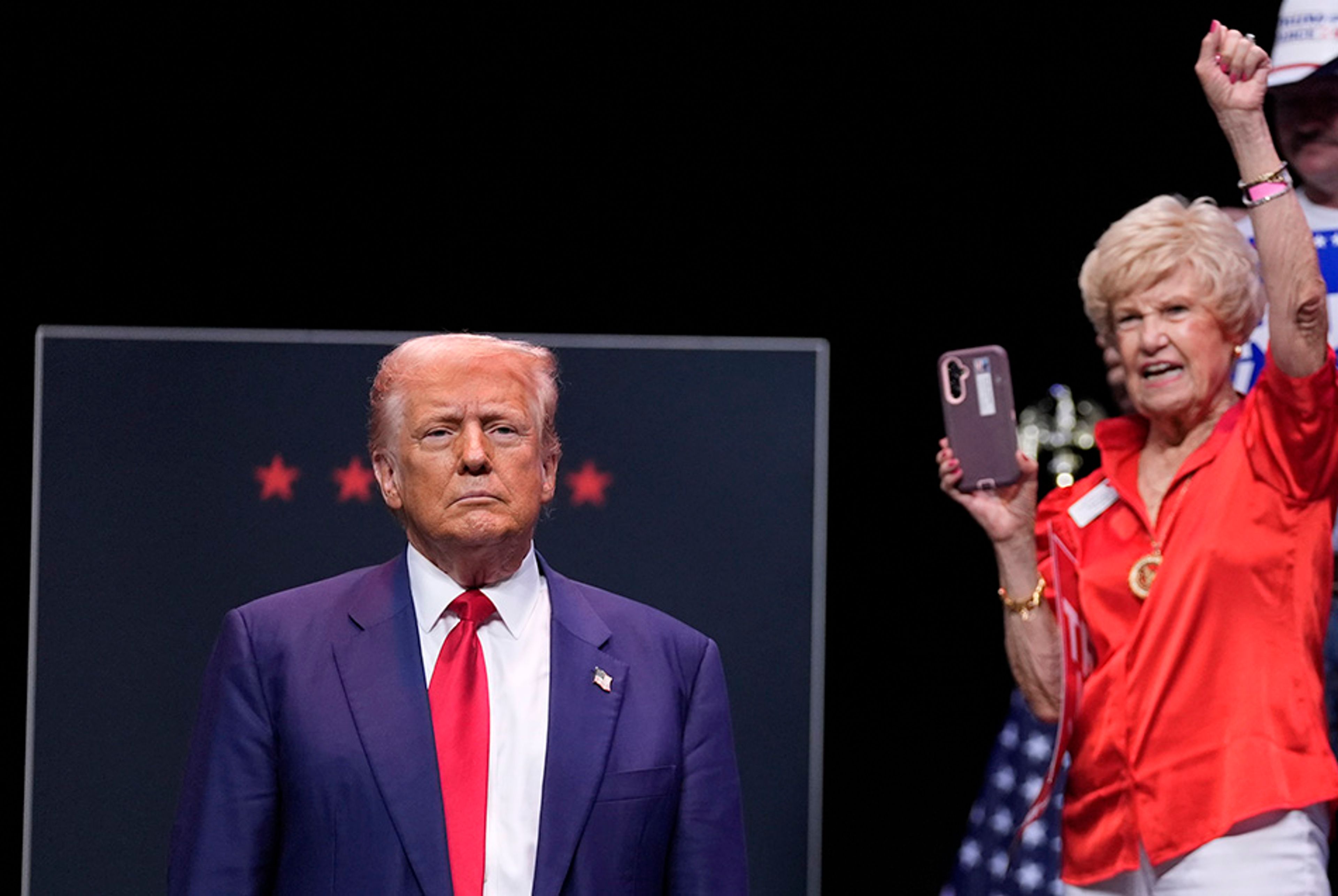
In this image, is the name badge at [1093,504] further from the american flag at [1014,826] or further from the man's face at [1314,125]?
the man's face at [1314,125]

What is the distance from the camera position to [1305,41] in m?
2.59

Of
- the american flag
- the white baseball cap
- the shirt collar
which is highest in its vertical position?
the white baseball cap

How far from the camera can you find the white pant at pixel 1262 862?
211 cm

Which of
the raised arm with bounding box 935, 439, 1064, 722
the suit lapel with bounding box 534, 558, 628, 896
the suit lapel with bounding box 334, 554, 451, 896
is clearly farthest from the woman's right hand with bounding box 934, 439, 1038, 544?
the suit lapel with bounding box 334, 554, 451, 896

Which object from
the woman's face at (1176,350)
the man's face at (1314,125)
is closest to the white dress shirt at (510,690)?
the woman's face at (1176,350)

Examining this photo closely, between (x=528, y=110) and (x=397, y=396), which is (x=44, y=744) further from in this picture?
(x=528, y=110)

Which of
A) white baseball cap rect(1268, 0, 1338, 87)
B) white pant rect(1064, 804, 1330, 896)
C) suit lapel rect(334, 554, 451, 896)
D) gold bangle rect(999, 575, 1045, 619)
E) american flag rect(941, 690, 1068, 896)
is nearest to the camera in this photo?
suit lapel rect(334, 554, 451, 896)

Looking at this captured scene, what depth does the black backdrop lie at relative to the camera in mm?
3674

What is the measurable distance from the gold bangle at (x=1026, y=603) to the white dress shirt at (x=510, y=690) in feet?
2.31

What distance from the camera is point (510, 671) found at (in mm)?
2164

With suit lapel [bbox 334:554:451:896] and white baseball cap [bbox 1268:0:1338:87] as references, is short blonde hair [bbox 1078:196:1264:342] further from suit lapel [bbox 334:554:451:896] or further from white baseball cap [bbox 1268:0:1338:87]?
suit lapel [bbox 334:554:451:896]

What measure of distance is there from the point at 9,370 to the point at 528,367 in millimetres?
2005

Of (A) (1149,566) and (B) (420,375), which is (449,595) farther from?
(A) (1149,566)

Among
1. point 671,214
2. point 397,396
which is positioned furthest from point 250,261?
point 397,396
